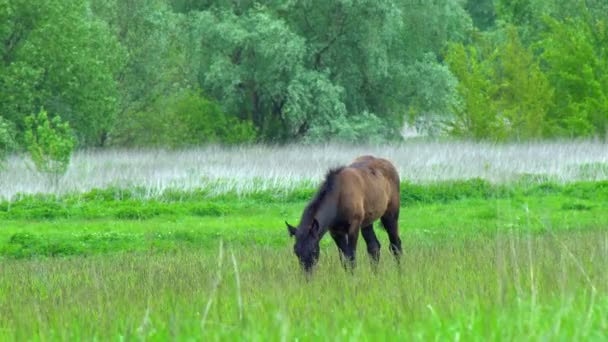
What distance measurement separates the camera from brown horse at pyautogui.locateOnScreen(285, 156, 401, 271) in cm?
1136

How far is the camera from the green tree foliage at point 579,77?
114 ft

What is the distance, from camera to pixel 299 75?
3616 centimetres

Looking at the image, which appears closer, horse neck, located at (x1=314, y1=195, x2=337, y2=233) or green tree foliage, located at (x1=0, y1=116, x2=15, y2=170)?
horse neck, located at (x1=314, y1=195, x2=337, y2=233)

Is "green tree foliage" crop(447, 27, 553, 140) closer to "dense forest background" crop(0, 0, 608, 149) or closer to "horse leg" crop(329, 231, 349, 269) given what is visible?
"dense forest background" crop(0, 0, 608, 149)

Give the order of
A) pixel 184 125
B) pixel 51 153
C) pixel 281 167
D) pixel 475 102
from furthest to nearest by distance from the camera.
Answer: pixel 184 125
pixel 475 102
pixel 281 167
pixel 51 153

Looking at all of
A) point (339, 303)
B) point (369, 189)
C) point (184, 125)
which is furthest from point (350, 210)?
point (184, 125)

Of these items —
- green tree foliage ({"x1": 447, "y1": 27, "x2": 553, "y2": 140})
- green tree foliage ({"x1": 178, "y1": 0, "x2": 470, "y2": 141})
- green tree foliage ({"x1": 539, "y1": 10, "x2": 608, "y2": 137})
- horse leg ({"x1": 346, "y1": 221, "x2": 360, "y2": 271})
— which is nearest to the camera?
horse leg ({"x1": 346, "y1": 221, "x2": 360, "y2": 271})

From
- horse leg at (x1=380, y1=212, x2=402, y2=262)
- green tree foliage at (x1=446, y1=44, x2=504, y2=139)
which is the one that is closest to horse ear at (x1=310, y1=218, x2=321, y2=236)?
horse leg at (x1=380, y1=212, x2=402, y2=262)

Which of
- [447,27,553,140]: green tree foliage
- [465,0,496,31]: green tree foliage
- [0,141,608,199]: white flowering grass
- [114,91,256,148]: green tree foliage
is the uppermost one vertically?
[465,0,496,31]: green tree foliage

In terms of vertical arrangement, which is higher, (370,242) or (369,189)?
(369,189)

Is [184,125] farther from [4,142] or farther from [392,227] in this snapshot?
[392,227]

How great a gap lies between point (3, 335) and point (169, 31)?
31876 mm

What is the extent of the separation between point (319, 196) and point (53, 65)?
2126 cm

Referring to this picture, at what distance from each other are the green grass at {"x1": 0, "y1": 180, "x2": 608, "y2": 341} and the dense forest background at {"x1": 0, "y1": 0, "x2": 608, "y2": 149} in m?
11.4
